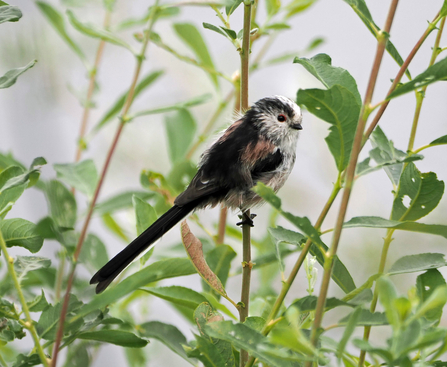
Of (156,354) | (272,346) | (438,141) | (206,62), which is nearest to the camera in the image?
(272,346)

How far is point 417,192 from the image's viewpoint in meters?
1.36

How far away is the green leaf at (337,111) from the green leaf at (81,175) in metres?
1.02

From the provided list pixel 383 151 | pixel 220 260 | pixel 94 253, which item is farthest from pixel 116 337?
pixel 383 151

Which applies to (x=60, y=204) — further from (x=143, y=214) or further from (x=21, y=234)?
(x=143, y=214)

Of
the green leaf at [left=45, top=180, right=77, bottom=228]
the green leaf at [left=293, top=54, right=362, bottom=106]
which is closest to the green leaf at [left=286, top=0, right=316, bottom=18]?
the green leaf at [left=293, top=54, right=362, bottom=106]

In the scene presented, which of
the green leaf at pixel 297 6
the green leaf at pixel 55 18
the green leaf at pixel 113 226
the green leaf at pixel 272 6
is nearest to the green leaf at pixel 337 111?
the green leaf at pixel 272 6

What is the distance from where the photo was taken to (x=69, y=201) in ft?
4.11

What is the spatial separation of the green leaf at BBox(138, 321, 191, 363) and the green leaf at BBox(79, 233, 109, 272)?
0.36m

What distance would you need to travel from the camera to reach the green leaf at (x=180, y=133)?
252 cm

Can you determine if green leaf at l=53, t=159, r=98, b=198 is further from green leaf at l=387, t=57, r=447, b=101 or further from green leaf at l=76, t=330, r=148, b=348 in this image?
green leaf at l=387, t=57, r=447, b=101

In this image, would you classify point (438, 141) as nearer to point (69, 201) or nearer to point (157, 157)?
point (69, 201)

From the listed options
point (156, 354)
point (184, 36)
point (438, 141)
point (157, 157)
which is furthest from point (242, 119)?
point (438, 141)

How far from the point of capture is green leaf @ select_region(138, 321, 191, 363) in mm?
1581

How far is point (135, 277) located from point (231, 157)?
1.38 metres
